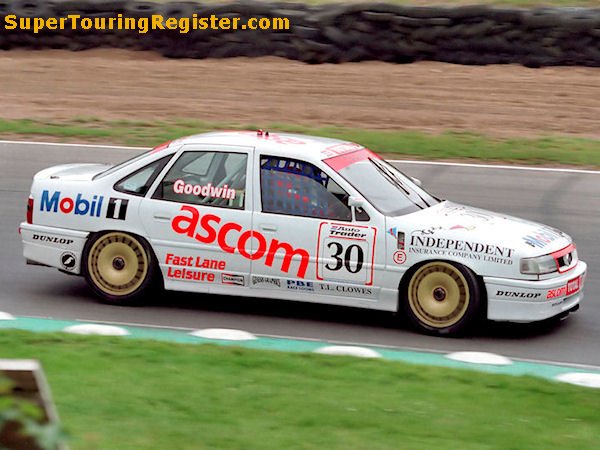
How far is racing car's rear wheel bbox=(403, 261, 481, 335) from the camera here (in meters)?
9.04

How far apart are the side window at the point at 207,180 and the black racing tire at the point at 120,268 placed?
47cm

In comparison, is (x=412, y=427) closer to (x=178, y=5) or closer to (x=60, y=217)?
(x=60, y=217)

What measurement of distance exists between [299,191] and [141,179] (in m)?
1.36

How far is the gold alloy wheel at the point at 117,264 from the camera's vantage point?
978 centimetres

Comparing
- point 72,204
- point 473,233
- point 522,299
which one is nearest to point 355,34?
point 72,204

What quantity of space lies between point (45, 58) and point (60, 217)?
52.1 feet

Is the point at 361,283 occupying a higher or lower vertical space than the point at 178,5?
lower

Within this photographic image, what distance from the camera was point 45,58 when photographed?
25.1 m

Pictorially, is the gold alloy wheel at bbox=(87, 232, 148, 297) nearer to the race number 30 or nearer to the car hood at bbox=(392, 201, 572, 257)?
the race number 30

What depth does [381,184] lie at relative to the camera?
31.9 feet

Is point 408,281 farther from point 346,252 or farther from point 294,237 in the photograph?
point 294,237

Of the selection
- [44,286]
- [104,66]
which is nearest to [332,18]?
[104,66]

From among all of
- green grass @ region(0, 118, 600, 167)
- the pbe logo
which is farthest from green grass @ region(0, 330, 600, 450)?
green grass @ region(0, 118, 600, 167)

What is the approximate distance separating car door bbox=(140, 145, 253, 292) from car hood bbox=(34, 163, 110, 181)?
771 millimetres
